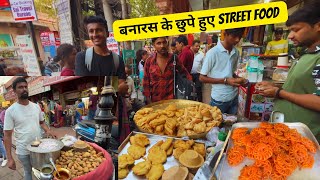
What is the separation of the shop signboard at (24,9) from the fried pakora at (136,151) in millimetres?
686

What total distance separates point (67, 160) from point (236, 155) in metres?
0.55

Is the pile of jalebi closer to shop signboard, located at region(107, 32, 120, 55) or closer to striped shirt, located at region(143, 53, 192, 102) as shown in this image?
striped shirt, located at region(143, 53, 192, 102)

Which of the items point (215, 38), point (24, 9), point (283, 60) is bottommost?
point (283, 60)

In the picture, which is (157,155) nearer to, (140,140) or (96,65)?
(140,140)

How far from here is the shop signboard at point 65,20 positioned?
2.55 ft

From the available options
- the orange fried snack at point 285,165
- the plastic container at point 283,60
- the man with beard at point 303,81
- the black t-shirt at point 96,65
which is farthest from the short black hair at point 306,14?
the black t-shirt at point 96,65

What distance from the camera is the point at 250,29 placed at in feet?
2.63

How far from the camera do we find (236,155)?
2.26ft

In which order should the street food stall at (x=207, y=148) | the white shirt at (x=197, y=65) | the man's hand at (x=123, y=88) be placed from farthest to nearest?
the white shirt at (x=197, y=65), the man's hand at (x=123, y=88), the street food stall at (x=207, y=148)

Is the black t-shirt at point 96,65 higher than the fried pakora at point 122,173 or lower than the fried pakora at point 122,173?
higher

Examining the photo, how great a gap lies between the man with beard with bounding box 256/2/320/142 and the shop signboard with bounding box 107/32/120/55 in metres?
0.68

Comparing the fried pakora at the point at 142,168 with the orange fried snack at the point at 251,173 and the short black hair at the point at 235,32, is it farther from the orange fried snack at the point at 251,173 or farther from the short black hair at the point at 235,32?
the short black hair at the point at 235,32

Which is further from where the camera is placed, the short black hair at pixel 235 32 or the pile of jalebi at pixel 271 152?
the short black hair at pixel 235 32

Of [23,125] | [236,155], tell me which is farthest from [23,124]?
[236,155]
